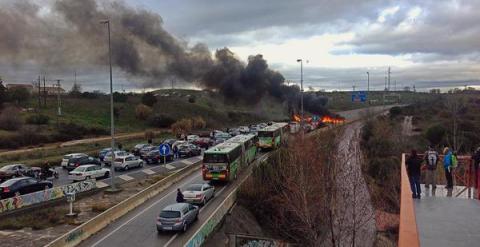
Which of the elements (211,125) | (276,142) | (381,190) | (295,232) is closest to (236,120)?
(211,125)

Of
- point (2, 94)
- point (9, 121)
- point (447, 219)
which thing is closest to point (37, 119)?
point (9, 121)

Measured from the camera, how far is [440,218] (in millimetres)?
11914

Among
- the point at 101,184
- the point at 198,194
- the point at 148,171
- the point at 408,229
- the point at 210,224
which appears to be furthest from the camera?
the point at 148,171

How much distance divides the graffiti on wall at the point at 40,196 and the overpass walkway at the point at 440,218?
1917 centimetres

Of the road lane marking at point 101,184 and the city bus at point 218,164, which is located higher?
the city bus at point 218,164

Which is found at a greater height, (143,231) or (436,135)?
(436,135)

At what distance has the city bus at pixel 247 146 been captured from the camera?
37625mm

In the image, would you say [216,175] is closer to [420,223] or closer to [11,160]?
[420,223]

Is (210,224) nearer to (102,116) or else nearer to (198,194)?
(198,194)

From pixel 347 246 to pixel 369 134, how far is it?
38134mm

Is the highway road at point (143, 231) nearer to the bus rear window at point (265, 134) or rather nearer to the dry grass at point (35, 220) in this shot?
the dry grass at point (35, 220)

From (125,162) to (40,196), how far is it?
1468 cm

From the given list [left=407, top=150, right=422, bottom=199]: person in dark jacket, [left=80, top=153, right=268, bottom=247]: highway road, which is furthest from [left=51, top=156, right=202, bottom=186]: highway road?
[left=407, top=150, right=422, bottom=199]: person in dark jacket

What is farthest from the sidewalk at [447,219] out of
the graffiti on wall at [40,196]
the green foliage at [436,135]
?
the green foliage at [436,135]
